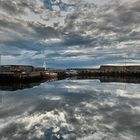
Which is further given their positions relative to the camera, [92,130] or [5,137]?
[92,130]

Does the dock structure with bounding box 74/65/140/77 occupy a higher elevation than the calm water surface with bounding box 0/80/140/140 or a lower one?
higher

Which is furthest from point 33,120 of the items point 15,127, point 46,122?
point 15,127

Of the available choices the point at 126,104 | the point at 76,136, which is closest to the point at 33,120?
the point at 76,136

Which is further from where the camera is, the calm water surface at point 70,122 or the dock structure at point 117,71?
the dock structure at point 117,71

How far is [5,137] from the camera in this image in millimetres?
13281

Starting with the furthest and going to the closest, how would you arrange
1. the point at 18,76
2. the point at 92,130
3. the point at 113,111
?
the point at 18,76
the point at 113,111
the point at 92,130

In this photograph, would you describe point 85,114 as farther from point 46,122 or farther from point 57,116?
point 46,122

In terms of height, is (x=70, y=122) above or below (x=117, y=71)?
below

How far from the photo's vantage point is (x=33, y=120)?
56.5 feet

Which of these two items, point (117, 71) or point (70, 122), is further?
point (117, 71)

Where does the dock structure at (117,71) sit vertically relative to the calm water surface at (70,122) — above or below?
above

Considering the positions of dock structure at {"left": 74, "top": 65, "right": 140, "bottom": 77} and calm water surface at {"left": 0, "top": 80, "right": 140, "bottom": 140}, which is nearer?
calm water surface at {"left": 0, "top": 80, "right": 140, "bottom": 140}

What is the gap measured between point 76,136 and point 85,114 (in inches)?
227

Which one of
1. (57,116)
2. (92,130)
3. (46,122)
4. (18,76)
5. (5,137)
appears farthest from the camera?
(18,76)
